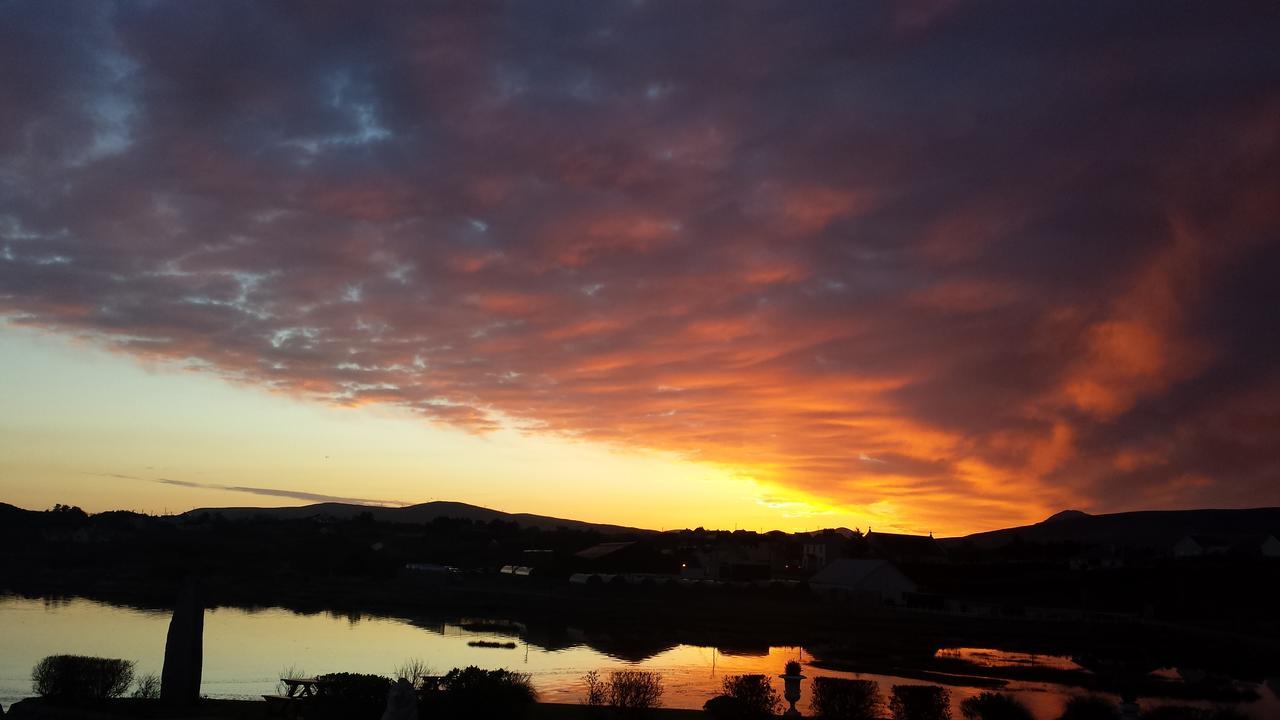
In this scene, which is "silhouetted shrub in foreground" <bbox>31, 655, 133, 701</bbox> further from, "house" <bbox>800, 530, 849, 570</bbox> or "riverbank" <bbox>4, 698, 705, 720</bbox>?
"house" <bbox>800, 530, 849, 570</bbox>

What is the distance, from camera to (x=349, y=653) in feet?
144

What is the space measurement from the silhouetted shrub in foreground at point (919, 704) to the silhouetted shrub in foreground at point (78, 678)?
17.5 meters

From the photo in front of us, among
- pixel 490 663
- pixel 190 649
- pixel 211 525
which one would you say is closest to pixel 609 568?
pixel 490 663

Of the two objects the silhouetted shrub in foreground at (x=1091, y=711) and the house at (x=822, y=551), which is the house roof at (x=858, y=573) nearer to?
the house at (x=822, y=551)

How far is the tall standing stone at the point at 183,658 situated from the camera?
65.6 ft

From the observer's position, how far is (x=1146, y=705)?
32375 millimetres

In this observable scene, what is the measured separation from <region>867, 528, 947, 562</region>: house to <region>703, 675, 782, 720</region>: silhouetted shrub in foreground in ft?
316

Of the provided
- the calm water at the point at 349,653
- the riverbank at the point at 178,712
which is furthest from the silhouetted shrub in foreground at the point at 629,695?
the calm water at the point at 349,653

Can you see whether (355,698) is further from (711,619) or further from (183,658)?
(711,619)

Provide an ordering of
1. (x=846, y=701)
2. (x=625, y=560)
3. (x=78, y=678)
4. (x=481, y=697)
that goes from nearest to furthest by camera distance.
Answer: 1. (x=481, y=697)
2. (x=78, y=678)
3. (x=846, y=701)
4. (x=625, y=560)

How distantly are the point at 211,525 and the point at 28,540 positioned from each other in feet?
123

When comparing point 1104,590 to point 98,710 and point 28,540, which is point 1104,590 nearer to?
point 98,710

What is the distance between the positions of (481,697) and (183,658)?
713 centimetres

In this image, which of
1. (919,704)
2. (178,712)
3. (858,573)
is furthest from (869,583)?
(178,712)
